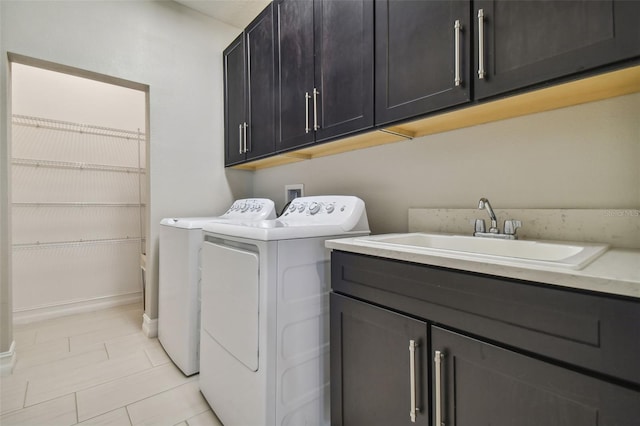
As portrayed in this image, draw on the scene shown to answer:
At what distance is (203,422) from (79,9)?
111 inches

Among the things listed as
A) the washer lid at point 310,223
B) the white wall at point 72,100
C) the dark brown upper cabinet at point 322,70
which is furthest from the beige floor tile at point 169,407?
the white wall at point 72,100

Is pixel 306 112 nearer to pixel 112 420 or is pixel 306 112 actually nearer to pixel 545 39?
pixel 545 39

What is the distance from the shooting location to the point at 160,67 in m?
2.38

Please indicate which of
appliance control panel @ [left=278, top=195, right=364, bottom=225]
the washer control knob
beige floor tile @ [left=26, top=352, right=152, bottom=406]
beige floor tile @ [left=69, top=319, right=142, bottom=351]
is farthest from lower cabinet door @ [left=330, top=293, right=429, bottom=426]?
beige floor tile @ [left=69, top=319, right=142, bottom=351]

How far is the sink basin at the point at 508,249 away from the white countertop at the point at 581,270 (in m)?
0.02

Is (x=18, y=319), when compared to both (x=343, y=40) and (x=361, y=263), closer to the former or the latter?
(x=361, y=263)

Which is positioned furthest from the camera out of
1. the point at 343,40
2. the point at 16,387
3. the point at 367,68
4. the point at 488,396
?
the point at 16,387

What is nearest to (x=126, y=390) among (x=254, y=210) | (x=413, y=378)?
(x=254, y=210)

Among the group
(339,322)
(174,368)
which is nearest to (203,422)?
(174,368)

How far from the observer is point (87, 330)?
94.7 inches

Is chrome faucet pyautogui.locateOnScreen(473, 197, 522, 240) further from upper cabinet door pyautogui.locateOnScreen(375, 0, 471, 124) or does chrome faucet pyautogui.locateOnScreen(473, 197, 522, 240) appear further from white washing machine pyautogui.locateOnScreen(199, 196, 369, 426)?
white washing machine pyautogui.locateOnScreen(199, 196, 369, 426)

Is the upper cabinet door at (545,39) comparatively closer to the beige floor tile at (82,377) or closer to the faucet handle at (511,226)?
the faucet handle at (511,226)

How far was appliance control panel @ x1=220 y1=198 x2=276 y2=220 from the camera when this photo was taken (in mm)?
2135

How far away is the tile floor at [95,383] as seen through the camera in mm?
1411
